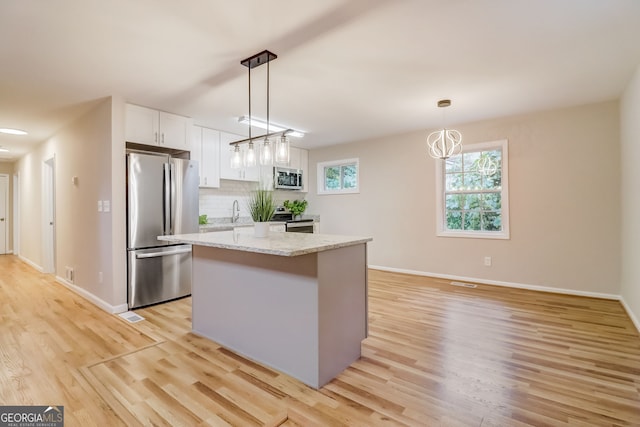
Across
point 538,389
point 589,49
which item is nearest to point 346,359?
point 538,389

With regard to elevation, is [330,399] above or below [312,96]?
below

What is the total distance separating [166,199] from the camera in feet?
12.5

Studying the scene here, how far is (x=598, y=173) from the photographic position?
3.77 metres

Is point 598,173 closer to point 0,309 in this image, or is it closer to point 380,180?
point 380,180

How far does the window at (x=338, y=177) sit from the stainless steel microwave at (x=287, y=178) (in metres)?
0.49

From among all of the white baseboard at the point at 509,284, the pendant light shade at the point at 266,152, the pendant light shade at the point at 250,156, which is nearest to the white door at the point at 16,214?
the pendant light shade at the point at 250,156

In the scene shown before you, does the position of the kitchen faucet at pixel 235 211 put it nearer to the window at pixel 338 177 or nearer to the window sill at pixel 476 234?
the window at pixel 338 177

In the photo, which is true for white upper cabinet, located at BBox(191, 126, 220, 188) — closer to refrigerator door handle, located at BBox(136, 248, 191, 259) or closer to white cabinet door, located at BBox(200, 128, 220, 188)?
white cabinet door, located at BBox(200, 128, 220, 188)

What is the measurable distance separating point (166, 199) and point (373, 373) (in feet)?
10.2

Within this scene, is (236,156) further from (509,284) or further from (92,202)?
(509,284)

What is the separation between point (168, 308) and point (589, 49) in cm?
479

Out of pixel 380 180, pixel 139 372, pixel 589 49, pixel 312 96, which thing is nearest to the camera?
pixel 139 372

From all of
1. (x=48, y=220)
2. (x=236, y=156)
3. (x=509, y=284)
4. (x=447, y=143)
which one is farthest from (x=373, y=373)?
(x=48, y=220)

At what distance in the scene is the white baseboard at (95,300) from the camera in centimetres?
340
